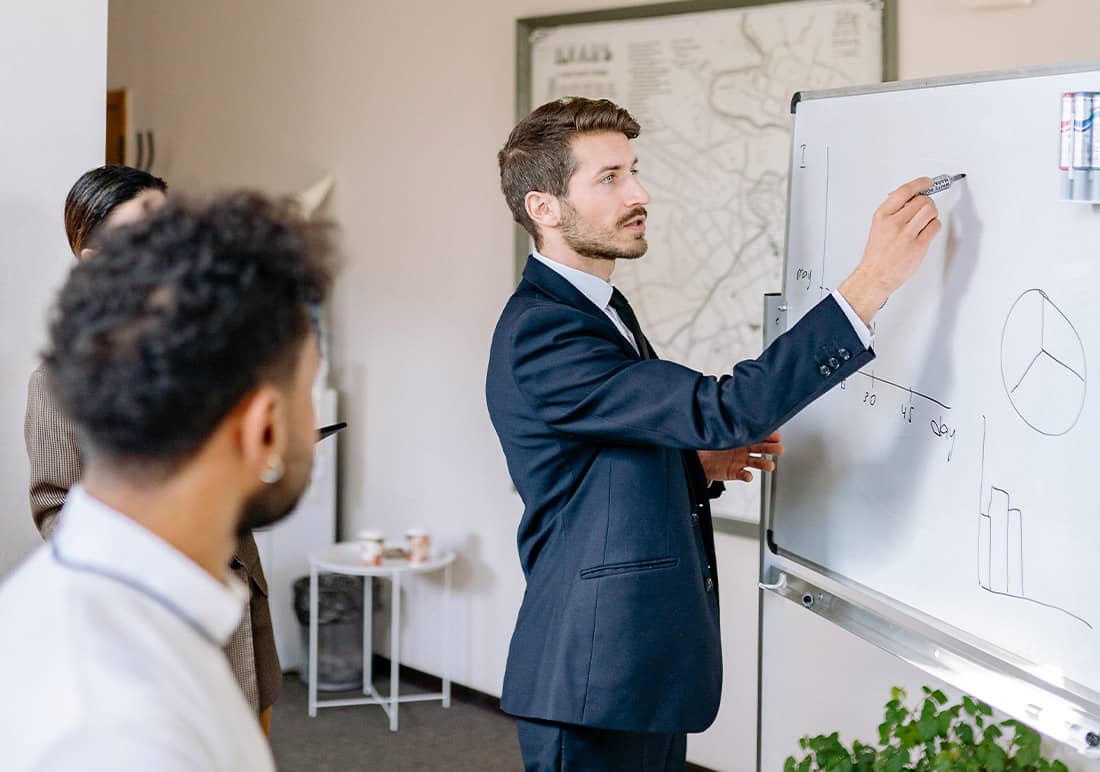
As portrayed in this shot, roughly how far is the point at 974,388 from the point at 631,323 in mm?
603

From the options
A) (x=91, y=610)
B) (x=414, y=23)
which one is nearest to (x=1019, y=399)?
(x=91, y=610)

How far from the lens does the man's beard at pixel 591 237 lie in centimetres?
188

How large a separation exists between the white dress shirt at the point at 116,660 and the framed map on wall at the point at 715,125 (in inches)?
94.4

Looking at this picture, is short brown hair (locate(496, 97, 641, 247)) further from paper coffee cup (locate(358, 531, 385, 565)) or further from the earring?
paper coffee cup (locate(358, 531, 385, 565))

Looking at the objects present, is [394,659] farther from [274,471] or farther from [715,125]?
[274,471]

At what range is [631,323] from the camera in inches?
78.9

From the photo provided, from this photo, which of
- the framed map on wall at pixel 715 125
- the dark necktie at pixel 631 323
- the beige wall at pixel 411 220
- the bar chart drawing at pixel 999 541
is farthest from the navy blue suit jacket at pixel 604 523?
the beige wall at pixel 411 220

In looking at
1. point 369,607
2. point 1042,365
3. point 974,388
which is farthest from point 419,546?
point 1042,365

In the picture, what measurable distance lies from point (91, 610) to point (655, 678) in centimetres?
112

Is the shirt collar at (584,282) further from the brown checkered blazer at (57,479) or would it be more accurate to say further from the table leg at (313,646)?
the table leg at (313,646)

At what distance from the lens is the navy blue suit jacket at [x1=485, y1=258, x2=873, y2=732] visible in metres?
1.68

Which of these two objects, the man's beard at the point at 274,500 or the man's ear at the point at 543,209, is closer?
the man's beard at the point at 274,500

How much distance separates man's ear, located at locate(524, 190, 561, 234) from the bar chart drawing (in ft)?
2.37

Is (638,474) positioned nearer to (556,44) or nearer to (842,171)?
(842,171)
